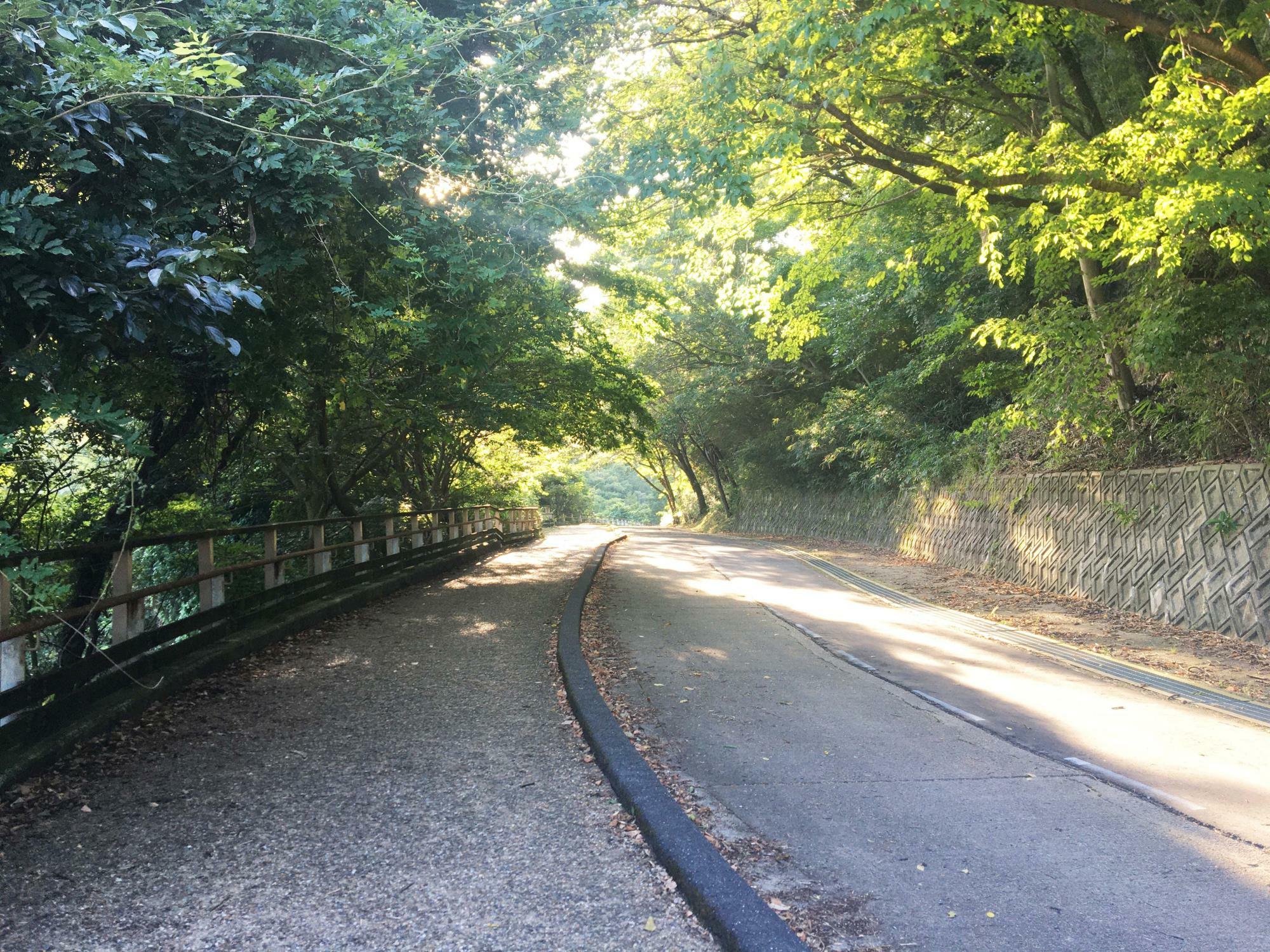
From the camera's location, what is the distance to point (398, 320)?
8.42 meters

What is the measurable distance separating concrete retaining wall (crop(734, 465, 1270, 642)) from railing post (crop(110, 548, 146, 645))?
34.5 feet

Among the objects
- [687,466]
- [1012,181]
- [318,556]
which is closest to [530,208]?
[318,556]

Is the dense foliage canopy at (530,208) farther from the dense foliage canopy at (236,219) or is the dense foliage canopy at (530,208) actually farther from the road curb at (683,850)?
the road curb at (683,850)

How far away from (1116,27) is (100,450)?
1197 cm

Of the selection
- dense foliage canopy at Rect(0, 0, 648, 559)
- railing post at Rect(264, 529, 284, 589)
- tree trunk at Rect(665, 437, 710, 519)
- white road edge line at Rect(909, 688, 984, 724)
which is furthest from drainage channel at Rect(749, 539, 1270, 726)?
tree trunk at Rect(665, 437, 710, 519)

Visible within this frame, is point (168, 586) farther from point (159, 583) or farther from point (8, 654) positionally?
point (159, 583)

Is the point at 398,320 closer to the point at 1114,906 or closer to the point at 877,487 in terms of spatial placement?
the point at 1114,906

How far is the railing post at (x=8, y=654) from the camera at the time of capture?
4344 mm

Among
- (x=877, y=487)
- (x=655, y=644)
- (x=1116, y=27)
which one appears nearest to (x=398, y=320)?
(x=655, y=644)

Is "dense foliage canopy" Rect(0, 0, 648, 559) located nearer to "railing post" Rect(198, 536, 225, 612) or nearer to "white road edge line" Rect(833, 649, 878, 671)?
"railing post" Rect(198, 536, 225, 612)

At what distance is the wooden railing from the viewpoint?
4480mm

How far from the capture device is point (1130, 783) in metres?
4.82

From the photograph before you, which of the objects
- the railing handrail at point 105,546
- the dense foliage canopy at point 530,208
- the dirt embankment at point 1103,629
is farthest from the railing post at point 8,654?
the dirt embankment at point 1103,629

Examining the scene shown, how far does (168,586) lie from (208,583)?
1085 millimetres
